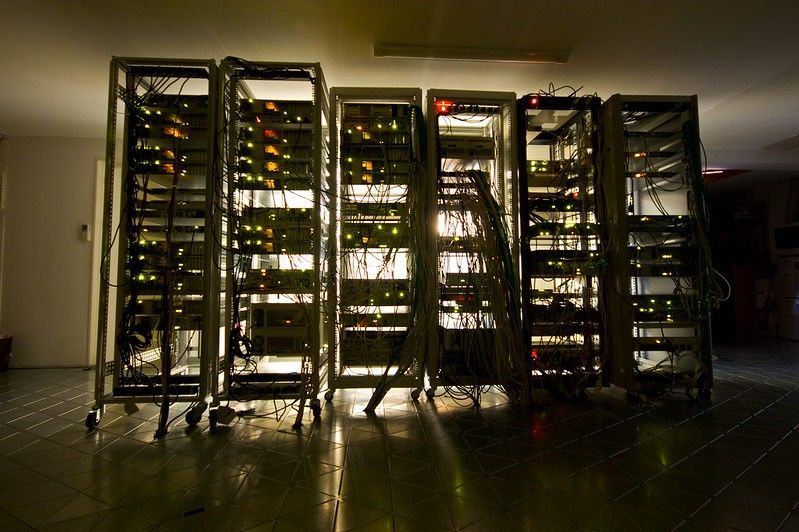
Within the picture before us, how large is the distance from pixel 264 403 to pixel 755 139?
6.22 metres

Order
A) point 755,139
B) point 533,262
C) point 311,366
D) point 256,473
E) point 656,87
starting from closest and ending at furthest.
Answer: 1. point 256,473
2. point 311,366
3. point 533,262
4. point 656,87
5. point 755,139

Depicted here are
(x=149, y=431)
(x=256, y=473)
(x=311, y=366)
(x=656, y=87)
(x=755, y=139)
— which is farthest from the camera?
(x=755, y=139)

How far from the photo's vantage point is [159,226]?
2141 mm

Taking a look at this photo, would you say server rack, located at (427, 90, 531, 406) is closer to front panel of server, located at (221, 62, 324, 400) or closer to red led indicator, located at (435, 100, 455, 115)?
red led indicator, located at (435, 100, 455, 115)

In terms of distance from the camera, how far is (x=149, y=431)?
1.92 m

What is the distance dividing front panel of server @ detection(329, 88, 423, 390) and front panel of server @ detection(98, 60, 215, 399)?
2.75 ft

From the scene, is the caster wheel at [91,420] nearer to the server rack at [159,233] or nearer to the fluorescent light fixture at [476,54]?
Answer: the server rack at [159,233]

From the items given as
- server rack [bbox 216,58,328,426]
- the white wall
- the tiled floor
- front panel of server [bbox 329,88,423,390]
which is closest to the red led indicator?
front panel of server [bbox 329,88,423,390]

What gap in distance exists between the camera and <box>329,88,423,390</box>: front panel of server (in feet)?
7.57

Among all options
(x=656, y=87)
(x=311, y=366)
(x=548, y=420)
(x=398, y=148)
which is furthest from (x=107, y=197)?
(x=656, y=87)

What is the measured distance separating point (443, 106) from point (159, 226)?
2115 millimetres

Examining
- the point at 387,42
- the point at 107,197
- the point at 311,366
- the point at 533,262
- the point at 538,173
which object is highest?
the point at 387,42

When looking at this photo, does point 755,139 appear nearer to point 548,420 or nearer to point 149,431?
point 548,420

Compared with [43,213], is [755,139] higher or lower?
higher
